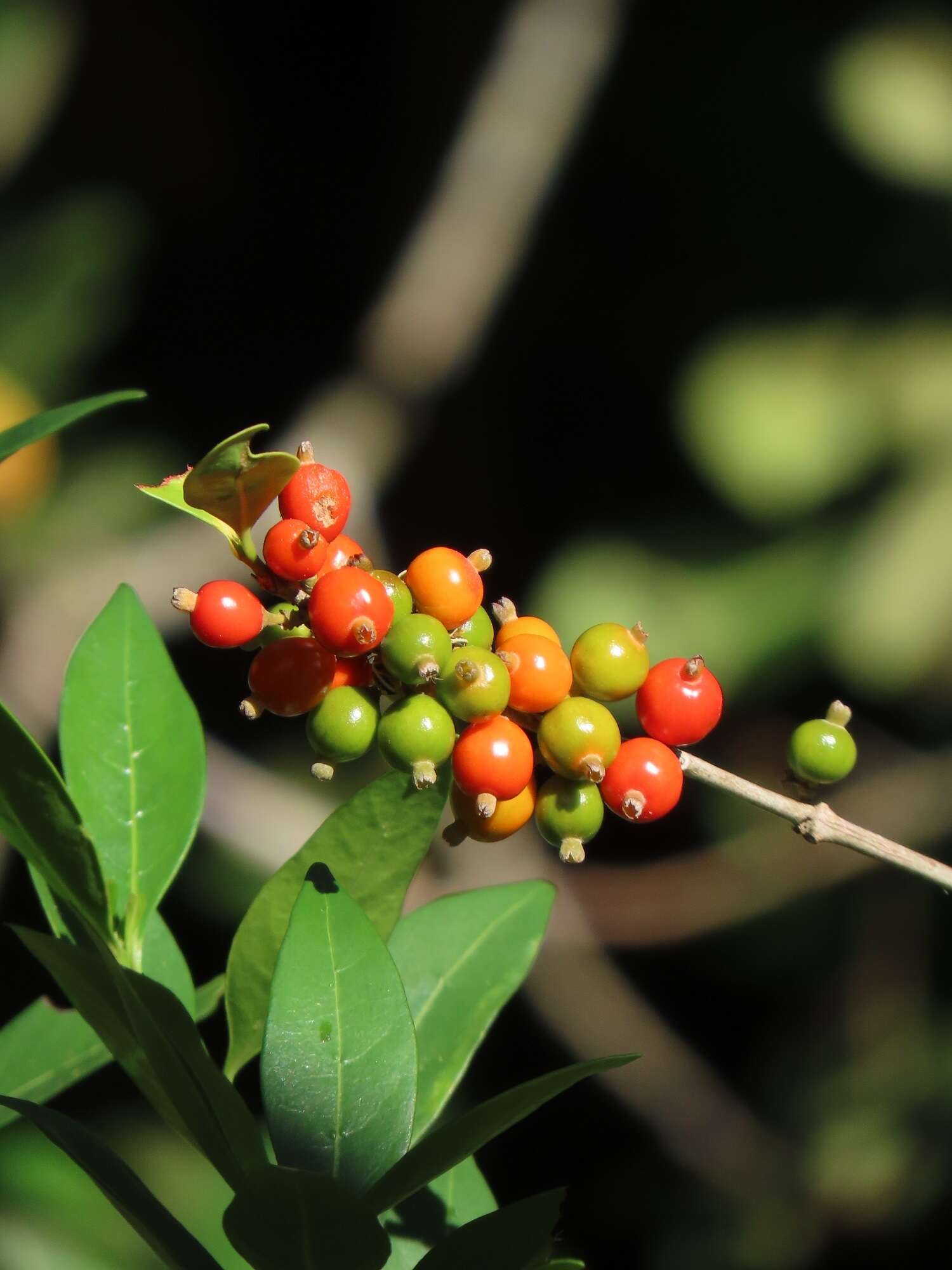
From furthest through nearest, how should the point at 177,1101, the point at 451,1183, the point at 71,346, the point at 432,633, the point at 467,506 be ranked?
1. the point at 467,506
2. the point at 71,346
3. the point at 451,1183
4. the point at 432,633
5. the point at 177,1101

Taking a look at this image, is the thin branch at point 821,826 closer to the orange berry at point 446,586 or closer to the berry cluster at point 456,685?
the berry cluster at point 456,685

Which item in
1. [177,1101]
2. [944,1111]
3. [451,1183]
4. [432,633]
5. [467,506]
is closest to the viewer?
[177,1101]

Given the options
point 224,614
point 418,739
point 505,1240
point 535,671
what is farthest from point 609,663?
point 505,1240

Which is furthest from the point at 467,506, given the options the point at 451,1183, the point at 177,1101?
the point at 177,1101

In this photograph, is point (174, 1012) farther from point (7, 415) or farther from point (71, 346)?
point (71, 346)

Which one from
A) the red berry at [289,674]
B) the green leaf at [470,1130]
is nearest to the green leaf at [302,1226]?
the green leaf at [470,1130]

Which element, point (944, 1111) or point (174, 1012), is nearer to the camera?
point (174, 1012)

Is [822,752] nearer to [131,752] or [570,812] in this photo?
[570,812]

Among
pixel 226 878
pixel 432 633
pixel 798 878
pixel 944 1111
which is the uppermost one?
pixel 432 633
